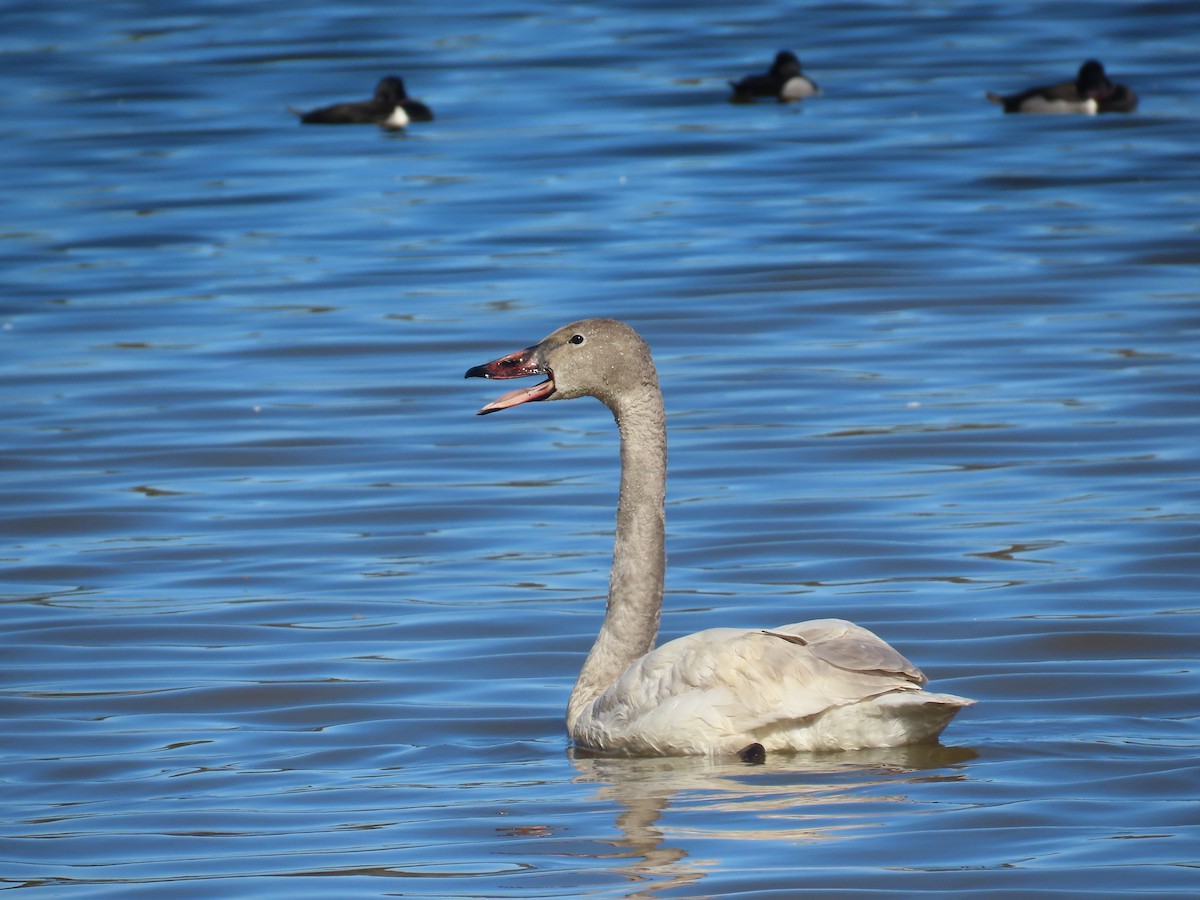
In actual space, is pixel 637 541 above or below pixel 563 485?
above

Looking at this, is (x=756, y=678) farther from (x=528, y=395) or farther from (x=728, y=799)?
(x=528, y=395)

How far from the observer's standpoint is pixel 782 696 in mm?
6039

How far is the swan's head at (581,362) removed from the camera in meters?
7.02

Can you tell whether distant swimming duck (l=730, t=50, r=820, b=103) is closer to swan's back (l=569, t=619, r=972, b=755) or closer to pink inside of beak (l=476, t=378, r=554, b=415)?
pink inside of beak (l=476, t=378, r=554, b=415)

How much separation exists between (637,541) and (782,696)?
1206 millimetres

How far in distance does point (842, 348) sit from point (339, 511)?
435cm

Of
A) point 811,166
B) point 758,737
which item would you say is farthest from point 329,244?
point 758,737

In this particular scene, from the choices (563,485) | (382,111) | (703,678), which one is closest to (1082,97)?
(382,111)

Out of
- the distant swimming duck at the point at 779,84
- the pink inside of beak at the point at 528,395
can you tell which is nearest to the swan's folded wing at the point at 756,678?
the pink inside of beak at the point at 528,395

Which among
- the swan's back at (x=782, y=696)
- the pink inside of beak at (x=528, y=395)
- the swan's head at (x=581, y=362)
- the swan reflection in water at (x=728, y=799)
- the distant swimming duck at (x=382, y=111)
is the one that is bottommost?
the swan reflection in water at (x=728, y=799)

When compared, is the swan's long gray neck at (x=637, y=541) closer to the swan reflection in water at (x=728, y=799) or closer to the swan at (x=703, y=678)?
the swan at (x=703, y=678)

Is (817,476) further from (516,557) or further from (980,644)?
(980,644)

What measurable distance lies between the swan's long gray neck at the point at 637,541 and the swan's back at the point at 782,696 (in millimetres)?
615

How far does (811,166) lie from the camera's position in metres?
21.2
